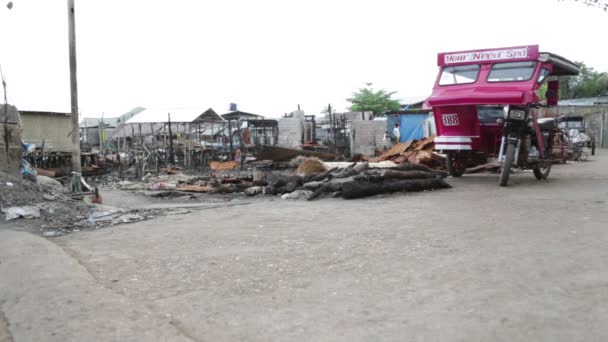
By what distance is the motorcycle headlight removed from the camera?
9.66 m

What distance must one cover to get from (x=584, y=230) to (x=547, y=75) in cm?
617

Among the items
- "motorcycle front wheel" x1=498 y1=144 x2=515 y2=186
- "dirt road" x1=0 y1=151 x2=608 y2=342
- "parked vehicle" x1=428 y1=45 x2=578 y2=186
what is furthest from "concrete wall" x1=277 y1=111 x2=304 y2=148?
"dirt road" x1=0 y1=151 x2=608 y2=342

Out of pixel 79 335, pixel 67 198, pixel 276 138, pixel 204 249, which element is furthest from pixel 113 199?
pixel 276 138

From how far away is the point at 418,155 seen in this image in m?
14.0

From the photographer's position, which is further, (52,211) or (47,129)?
(47,129)

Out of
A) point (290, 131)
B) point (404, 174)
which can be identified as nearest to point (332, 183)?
point (404, 174)

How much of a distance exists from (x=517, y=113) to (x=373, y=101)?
37578 millimetres

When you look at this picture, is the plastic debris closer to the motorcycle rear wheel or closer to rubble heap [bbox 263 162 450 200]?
rubble heap [bbox 263 162 450 200]

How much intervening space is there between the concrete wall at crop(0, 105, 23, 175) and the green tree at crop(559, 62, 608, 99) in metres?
51.4

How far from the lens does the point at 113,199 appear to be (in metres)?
11.2

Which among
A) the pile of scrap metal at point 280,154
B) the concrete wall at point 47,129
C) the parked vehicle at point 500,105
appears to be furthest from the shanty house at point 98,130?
the parked vehicle at point 500,105

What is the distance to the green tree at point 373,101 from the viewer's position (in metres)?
46.3

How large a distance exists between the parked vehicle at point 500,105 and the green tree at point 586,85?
44.9 m

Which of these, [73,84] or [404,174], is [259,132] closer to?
[73,84]
